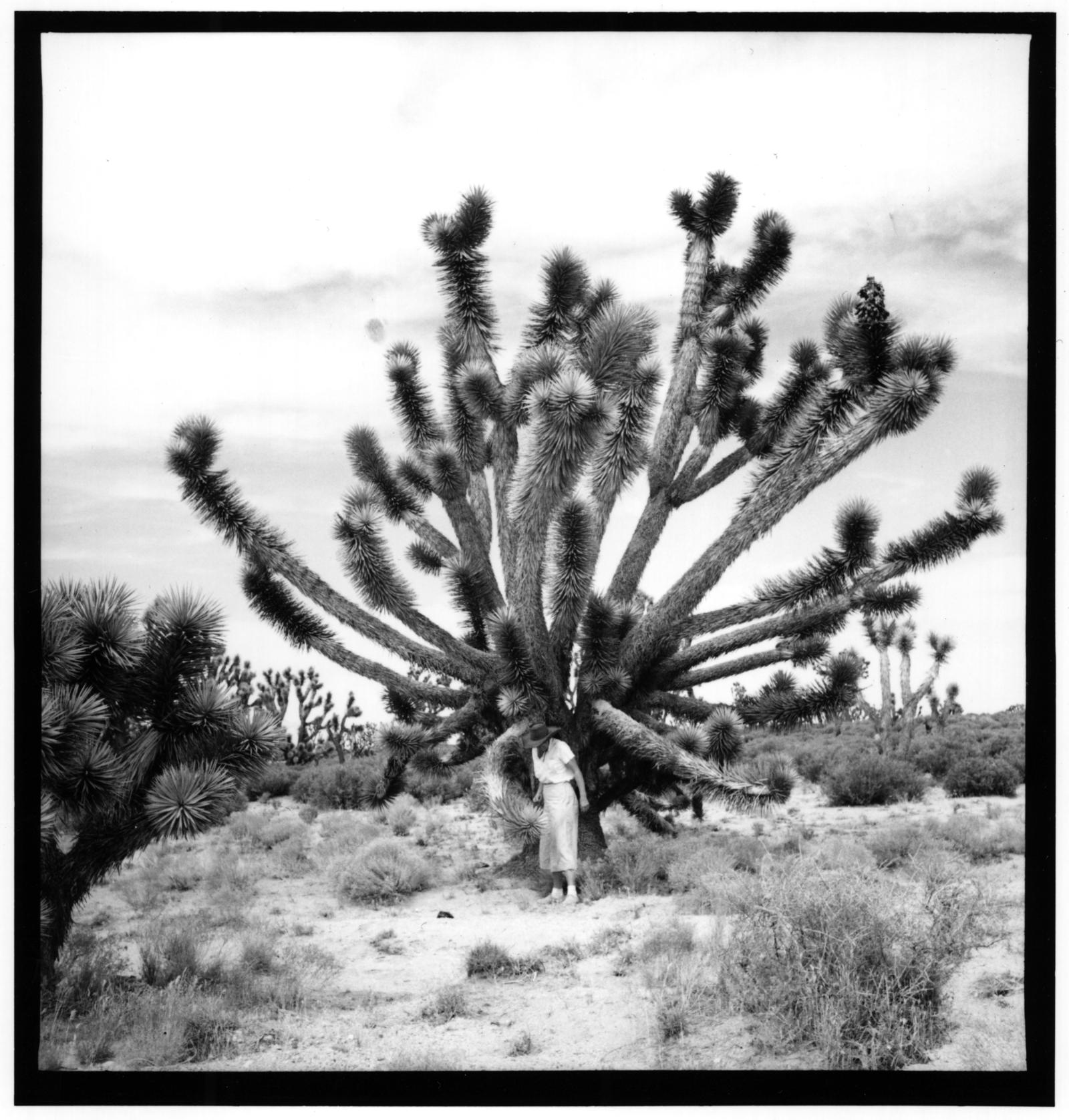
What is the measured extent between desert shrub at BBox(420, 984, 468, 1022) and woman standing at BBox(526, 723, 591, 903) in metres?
2.02

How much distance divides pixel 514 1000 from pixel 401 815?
5747 millimetres

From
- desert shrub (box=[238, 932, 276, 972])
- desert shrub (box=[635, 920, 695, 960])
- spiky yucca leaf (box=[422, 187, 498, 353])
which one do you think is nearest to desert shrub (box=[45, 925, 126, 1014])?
desert shrub (box=[238, 932, 276, 972])

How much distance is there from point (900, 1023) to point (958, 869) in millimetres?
1821

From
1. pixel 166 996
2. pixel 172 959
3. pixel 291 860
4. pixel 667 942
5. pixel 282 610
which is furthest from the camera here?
pixel 291 860

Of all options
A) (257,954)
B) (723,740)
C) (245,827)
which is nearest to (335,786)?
(245,827)

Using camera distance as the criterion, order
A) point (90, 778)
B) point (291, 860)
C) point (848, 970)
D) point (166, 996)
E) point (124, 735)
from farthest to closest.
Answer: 1. point (291, 860)
2. point (124, 735)
3. point (166, 996)
4. point (90, 778)
5. point (848, 970)

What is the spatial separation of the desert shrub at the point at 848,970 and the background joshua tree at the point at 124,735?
291cm

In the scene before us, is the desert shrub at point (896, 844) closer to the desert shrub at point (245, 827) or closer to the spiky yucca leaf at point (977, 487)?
the spiky yucca leaf at point (977, 487)

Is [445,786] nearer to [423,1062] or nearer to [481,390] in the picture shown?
[481,390]

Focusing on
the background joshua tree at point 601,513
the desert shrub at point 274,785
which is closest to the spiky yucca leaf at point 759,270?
the background joshua tree at point 601,513

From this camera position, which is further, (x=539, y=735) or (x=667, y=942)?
(x=539, y=735)

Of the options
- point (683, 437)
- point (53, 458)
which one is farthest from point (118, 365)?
point (683, 437)

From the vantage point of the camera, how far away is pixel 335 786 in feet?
41.9

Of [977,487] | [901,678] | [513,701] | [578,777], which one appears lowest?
[578,777]
